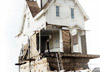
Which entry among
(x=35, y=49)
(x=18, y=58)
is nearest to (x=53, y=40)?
(x=35, y=49)

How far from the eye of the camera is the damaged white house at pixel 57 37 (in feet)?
88.6

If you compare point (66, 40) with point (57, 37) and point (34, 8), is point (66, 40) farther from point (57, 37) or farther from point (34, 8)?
point (34, 8)

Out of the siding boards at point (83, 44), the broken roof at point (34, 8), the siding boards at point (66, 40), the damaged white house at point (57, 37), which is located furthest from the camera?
the broken roof at point (34, 8)

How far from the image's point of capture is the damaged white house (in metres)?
27.0

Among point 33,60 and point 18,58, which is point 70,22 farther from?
point 18,58

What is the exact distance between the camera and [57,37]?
31.1m

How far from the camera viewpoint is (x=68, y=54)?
27.2m

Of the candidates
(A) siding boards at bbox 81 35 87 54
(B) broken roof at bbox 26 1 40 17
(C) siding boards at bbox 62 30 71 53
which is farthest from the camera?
(B) broken roof at bbox 26 1 40 17

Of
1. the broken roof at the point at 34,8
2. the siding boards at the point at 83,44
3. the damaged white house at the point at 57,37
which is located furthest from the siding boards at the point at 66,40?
the broken roof at the point at 34,8

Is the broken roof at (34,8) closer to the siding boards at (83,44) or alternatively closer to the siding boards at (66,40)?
the siding boards at (66,40)

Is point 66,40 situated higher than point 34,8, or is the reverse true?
point 34,8

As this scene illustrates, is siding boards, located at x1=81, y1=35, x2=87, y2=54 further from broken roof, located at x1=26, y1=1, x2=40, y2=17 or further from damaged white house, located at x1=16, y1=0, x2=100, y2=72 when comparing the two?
broken roof, located at x1=26, y1=1, x2=40, y2=17

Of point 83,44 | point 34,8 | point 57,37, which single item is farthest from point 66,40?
point 34,8

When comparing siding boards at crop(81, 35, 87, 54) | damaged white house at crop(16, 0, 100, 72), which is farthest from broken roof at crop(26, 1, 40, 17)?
siding boards at crop(81, 35, 87, 54)
